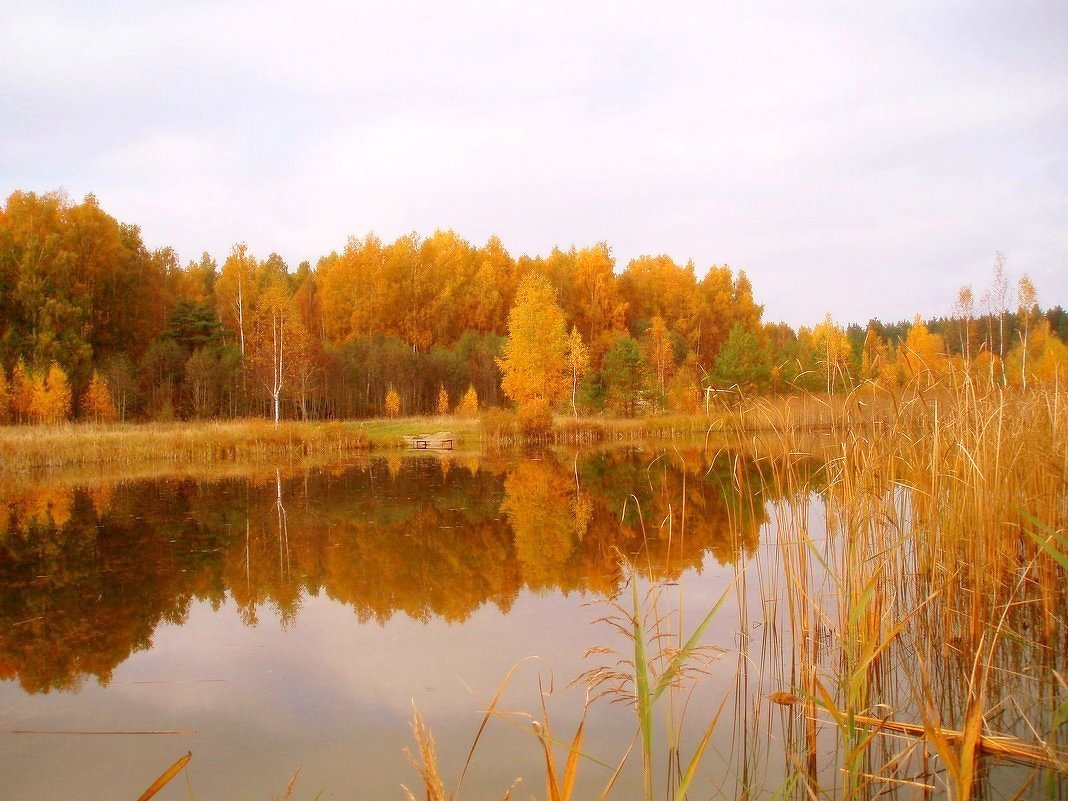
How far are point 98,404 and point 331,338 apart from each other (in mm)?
14755

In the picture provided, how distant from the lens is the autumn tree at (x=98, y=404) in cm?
2247

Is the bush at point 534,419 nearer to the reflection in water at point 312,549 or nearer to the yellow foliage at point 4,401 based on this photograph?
the reflection in water at point 312,549

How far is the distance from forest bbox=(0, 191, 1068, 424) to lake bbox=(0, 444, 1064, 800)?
10882mm

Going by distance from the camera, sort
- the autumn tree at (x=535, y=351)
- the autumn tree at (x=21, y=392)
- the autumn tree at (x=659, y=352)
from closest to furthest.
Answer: the autumn tree at (x=21, y=392) → the autumn tree at (x=535, y=351) → the autumn tree at (x=659, y=352)

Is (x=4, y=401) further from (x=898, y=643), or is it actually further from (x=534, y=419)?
(x=898, y=643)

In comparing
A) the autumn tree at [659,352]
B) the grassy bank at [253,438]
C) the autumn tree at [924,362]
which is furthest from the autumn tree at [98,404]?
the autumn tree at [924,362]

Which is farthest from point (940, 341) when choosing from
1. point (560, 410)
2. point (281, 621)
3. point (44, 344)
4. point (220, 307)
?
Result: point (220, 307)

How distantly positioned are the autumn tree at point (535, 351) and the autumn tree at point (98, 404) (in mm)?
11425

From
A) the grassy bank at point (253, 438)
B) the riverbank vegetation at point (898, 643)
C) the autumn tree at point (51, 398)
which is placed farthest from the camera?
the autumn tree at point (51, 398)

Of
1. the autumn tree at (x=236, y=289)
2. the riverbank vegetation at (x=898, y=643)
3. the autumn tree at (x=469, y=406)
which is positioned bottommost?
the riverbank vegetation at (x=898, y=643)

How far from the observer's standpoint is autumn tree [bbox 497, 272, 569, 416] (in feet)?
77.6

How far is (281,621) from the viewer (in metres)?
5.12

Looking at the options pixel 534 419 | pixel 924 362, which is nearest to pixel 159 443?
pixel 534 419

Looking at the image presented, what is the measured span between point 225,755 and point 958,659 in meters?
3.08
